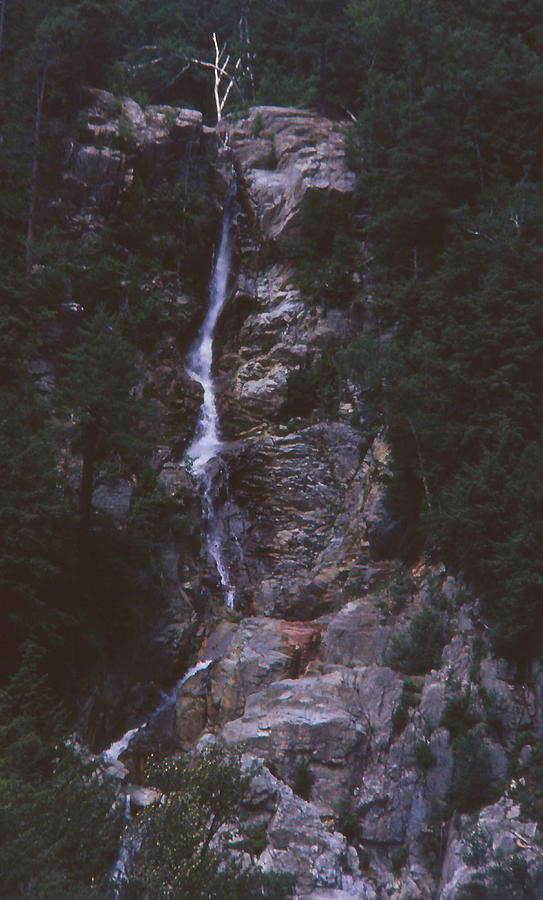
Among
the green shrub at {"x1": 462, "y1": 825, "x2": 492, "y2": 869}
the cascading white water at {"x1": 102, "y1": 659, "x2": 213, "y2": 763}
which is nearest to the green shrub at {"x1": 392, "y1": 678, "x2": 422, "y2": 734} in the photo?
the green shrub at {"x1": 462, "y1": 825, "x2": 492, "y2": 869}

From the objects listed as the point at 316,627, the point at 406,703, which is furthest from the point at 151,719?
the point at 406,703

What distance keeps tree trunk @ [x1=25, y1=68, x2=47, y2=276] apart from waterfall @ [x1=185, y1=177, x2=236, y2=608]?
8605 mm

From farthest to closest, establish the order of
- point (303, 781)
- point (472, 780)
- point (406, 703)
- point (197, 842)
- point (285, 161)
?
point (285, 161)
point (406, 703)
point (303, 781)
point (472, 780)
point (197, 842)

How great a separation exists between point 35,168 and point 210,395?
1261 cm

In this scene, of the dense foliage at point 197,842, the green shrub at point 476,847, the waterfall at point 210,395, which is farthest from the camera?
the waterfall at point 210,395

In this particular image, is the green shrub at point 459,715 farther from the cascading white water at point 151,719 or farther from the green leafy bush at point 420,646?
the cascading white water at point 151,719

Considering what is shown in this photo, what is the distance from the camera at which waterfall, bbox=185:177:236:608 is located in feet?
108

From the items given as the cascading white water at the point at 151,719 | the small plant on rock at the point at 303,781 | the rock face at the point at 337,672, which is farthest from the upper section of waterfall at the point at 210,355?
the small plant on rock at the point at 303,781

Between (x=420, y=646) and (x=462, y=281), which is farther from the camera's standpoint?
(x=462, y=281)

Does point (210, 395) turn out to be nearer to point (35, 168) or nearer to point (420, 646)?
point (35, 168)

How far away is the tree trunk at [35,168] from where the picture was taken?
1342 inches

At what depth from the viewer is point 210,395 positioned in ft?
124

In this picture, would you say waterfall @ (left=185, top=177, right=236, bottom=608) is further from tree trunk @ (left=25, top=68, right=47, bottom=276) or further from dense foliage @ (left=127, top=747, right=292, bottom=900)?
dense foliage @ (left=127, top=747, right=292, bottom=900)

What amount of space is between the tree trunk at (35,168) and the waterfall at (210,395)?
860cm
